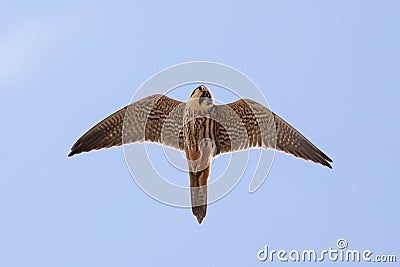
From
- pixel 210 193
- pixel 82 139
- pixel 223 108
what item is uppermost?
pixel 223 108

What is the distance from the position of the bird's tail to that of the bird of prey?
466mm

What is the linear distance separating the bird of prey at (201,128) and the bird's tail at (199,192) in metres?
0.47

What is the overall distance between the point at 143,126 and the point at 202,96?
151cm

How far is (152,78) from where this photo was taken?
12.3 m

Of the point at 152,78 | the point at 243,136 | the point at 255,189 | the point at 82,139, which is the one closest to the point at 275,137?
the point at 243,136

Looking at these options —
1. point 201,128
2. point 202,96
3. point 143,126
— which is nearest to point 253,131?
point 201,128

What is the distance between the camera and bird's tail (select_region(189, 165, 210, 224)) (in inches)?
450

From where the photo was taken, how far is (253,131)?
41.9ft

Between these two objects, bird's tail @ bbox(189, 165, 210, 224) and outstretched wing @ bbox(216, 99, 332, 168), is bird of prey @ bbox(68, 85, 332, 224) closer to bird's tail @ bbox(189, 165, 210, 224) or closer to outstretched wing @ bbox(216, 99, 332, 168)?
outstretched wing @ bbox(216, 99, 332, 168)

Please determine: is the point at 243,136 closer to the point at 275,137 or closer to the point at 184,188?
the point at 275,137

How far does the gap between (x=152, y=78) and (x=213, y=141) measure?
1.75 metres

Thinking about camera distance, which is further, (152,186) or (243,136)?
(243,136)

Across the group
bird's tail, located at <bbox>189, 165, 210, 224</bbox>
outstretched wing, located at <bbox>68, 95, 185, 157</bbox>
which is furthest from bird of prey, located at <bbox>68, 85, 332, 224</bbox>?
bird's tail, located at <bbox>189, 165, 210, 224</bbox>

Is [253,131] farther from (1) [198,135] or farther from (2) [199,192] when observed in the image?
(2) [199,192]
